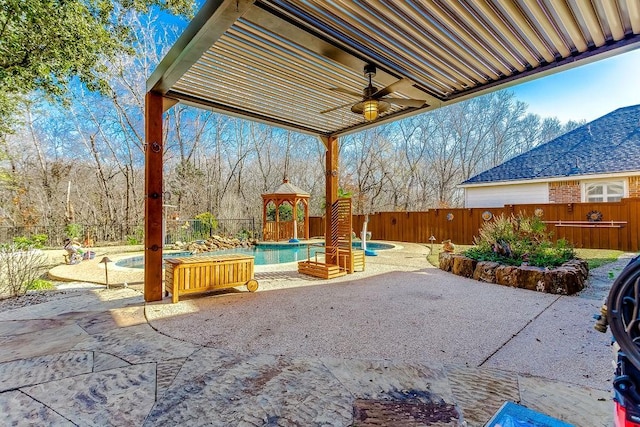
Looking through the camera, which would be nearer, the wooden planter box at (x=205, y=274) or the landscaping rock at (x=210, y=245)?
the wooden planter box at (x=205, y=274)

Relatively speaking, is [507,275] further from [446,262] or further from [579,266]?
[446,262]

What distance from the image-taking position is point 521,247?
6062 millimetres

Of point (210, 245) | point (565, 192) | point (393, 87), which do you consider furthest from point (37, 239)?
point (565, 192)

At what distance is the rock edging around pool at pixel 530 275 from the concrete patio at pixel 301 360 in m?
0.36

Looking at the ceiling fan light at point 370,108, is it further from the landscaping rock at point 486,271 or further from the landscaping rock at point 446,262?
the landscaping rock at point 446,262

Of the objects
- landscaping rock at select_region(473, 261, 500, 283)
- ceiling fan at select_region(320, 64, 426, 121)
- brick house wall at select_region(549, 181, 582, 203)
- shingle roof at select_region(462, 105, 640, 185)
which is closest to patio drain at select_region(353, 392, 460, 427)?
ceiling fan at select_region(320, 64, 426, 121)

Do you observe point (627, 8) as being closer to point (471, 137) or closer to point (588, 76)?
point (588, 76)

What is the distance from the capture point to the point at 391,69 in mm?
3787

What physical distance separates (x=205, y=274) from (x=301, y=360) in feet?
8.32

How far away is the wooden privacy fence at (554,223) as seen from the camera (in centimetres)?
869

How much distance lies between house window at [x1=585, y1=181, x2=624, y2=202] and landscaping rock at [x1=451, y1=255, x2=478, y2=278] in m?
8.19

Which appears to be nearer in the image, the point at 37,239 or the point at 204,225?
the point at 37,239

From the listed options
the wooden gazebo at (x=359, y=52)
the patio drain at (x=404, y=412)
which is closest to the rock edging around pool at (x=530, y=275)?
the wooden gazebo at (x=359, y=52)

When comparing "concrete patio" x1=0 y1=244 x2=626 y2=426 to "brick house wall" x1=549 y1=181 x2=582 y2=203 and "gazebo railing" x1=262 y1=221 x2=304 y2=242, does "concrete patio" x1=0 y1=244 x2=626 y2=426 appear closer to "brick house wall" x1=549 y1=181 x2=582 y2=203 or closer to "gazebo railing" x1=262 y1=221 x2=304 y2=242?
"brick house wall" x1=549 y1=181 x2=582 y2=203
